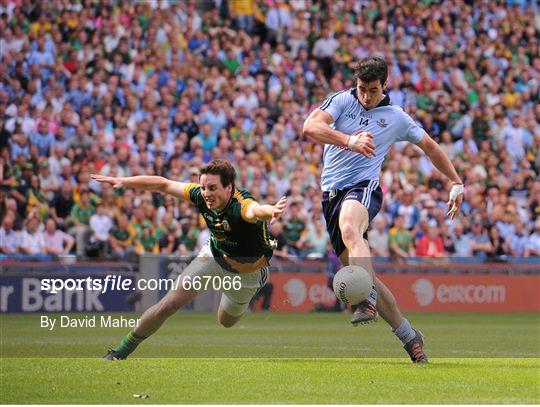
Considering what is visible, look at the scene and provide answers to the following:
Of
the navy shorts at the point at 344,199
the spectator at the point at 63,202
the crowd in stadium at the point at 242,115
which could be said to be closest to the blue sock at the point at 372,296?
the navy shorts at the point at 344,199

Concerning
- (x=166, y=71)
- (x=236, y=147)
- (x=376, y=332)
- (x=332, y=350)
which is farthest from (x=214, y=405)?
(x=166, y=71)

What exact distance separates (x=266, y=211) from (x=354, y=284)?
1.06 metres

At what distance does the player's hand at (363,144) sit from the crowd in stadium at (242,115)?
37.8 feet

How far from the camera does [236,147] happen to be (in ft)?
81.8

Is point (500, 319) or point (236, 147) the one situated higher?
point (236, 147)

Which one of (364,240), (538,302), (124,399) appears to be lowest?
(538,302)

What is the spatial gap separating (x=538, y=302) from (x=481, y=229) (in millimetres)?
1924

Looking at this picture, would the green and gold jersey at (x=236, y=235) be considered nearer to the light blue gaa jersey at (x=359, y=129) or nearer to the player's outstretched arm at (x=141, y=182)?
the player's outstretched arm at (x=141, y=182)

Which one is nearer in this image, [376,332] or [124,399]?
[124,399]

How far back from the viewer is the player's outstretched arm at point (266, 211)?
999cm

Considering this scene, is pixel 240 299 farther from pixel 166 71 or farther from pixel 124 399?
pixel 166 71

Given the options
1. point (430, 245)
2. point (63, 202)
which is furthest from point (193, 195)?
point (430, 245)

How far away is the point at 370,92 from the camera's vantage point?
11742mm

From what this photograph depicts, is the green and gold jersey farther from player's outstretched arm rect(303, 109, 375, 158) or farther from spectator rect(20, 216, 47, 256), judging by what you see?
spectator rect(20, 216, 47, 256)
